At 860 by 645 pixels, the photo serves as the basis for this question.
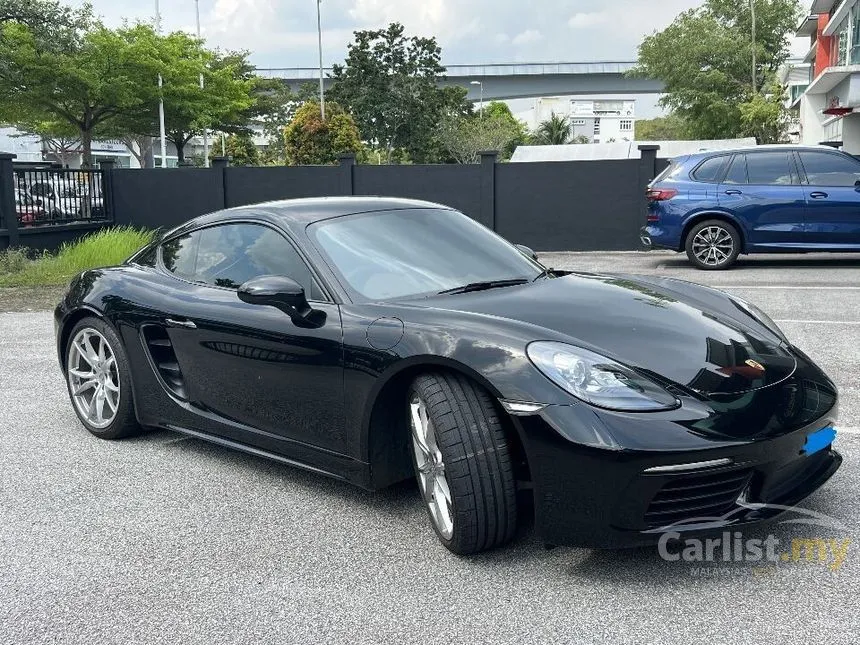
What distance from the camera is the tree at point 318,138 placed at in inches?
1772

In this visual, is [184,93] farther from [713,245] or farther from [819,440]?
[819,440]

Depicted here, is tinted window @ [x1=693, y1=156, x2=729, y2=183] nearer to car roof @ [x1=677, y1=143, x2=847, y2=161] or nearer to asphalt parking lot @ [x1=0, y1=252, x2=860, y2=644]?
car roof @ [x1=677, y1=143, x2=847, y2=161]

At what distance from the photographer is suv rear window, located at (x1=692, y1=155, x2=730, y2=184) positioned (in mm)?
11969

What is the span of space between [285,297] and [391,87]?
172 feet

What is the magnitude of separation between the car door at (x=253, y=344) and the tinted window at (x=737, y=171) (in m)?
9.04

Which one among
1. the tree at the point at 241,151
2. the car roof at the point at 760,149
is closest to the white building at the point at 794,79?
the tree at the point at 241,151

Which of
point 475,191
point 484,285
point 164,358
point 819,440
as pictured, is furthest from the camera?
point 475,191

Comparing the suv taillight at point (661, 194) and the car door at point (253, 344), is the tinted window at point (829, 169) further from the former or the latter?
the car door at point (253, 344)

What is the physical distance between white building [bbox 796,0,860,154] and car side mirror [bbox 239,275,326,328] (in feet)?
91.1

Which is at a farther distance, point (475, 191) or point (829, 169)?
point (475, 191)

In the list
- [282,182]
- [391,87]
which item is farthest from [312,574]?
[391,87]

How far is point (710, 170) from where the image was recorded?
12031mm

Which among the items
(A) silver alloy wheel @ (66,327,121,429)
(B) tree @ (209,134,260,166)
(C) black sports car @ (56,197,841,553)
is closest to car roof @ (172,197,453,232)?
(C) black sports car @ (56,197,841,553)

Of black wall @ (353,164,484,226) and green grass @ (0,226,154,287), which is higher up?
black wall @ (353,164,484,226)
